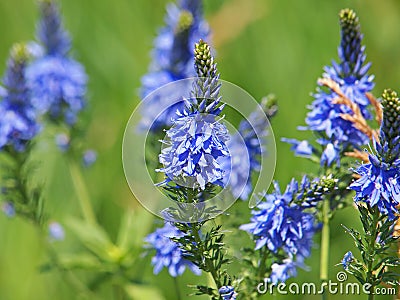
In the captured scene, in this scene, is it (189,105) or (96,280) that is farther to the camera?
(96,280)

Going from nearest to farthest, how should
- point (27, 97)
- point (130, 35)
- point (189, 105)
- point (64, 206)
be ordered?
1. point (189, 105)
2. point (27, 97)
3. point (64, 206)
4. point (130, 35)

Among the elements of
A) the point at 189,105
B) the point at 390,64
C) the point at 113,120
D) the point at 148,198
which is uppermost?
the point at 390,64

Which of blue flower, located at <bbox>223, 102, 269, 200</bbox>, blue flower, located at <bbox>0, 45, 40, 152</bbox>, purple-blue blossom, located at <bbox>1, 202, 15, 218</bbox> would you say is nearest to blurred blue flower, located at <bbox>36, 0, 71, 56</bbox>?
blue flower, located at <bbox>0, 45, 40, 152</bbox>

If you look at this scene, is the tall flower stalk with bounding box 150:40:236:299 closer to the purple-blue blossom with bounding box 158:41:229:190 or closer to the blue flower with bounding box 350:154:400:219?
the purple-blue blossom with bounding box 158:41:229:190

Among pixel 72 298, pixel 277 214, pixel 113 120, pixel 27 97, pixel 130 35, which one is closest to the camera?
pixel 277 214

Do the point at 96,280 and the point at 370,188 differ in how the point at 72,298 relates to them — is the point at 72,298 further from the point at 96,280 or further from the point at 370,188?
the point at 370,188

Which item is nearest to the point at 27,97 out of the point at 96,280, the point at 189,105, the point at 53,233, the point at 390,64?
the point at 53,233

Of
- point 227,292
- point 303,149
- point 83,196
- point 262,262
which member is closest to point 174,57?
point 83,196
